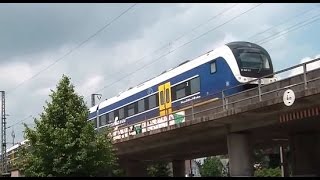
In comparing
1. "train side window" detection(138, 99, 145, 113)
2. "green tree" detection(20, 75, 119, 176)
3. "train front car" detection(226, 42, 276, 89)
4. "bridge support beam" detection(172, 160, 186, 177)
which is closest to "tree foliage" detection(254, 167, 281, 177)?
"bridge support beam" detection(172, 160, 186, 177)

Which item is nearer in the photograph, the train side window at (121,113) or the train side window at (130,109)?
the train side window at (130,109)

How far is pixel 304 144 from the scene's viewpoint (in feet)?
86.3

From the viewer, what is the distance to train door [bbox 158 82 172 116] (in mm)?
30288

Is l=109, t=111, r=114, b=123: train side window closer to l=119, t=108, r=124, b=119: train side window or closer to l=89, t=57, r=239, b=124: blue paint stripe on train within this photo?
l=119, t=108, r=124, b=119: train side window

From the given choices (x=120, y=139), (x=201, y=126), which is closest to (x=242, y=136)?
(x=201, y=126)

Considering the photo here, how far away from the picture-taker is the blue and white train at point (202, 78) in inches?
1029

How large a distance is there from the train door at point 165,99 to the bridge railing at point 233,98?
40.2 inches

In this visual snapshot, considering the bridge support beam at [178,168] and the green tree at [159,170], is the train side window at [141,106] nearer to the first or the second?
the bridge support beam at [178,168]

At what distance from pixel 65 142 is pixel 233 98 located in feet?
26.0

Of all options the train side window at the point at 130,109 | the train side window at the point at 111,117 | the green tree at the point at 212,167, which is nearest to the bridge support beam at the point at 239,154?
the train side window at the point at 130,109

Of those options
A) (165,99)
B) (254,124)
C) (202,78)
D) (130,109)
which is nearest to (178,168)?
(130,109)

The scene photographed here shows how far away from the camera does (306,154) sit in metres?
25.3

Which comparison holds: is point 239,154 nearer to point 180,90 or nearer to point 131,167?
point 180,90

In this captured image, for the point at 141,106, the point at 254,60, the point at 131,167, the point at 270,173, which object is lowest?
the point at 270,173
